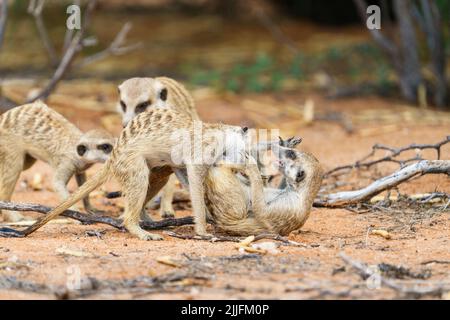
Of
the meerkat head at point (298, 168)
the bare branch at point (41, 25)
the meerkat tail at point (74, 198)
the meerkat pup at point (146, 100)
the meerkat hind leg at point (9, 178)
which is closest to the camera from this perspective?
the meerkat tail at point (74, 198)

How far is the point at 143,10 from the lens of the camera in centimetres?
1708

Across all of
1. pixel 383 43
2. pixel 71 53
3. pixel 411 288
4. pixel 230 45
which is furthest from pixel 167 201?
pixel 230 45

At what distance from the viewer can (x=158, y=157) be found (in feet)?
17.9

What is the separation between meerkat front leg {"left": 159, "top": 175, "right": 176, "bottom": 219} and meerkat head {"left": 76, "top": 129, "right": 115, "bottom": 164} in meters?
0.52

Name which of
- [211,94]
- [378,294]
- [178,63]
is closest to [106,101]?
[211,94]

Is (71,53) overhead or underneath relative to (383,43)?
underneath

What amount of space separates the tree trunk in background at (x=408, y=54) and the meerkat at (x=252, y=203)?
19.0 ft

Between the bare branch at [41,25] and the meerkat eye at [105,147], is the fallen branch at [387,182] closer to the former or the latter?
the meerkat eye at [105,147]

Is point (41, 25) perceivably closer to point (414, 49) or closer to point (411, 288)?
point (414, 49)

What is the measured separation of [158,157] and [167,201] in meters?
1.10

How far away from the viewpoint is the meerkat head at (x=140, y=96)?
6758mm

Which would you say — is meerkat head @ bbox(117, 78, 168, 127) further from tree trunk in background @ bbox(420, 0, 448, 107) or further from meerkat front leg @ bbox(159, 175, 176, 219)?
tree trunk in background @ bbox(420, 0, 448, 107)

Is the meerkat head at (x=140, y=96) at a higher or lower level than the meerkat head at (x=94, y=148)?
higher

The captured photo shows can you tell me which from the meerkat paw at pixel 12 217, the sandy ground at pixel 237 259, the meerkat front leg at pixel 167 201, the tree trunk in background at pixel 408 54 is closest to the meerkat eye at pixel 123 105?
the meerkat front leg at pixel 167 201
